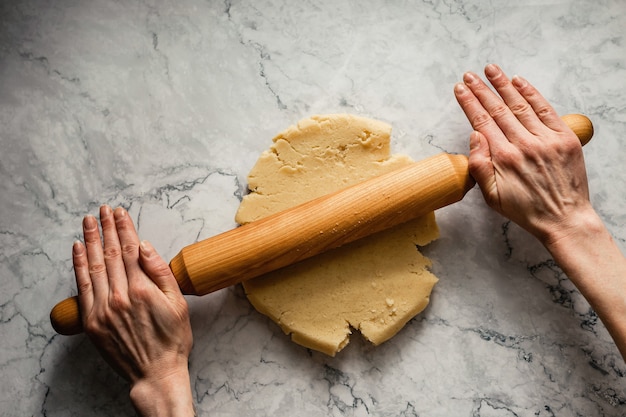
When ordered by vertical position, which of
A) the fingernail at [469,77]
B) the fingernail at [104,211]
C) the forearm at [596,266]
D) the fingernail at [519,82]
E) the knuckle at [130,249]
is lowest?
the forearm at [596,266]

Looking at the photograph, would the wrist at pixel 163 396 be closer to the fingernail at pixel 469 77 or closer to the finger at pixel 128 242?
the finger at pixel 128 242

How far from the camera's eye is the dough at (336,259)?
174cm

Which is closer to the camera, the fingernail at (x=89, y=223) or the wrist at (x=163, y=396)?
the wrist at (x=163, y=396)

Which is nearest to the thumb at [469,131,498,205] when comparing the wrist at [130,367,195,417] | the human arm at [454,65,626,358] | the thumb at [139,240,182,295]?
the human arm at [454,65,626,358]

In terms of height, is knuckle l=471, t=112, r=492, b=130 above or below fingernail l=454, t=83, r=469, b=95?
below

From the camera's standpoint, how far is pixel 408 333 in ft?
6.01

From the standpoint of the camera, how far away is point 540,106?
1.70 m

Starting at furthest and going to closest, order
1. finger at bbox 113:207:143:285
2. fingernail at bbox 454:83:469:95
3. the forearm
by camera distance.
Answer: fingernail at bbox 454:83:469:95
finger at bbox 113:207:143:285
the forearm

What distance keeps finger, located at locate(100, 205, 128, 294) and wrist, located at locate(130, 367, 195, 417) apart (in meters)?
0.30

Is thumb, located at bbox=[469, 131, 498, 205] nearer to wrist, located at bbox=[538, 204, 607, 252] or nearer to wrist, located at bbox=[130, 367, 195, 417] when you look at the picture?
wrist, located at bbox=[538, 204, 607, 252]

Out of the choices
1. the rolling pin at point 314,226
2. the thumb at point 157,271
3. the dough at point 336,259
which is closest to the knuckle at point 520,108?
the rolling pin at point 314,226

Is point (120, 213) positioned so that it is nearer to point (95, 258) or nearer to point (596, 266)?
point (95, 258)

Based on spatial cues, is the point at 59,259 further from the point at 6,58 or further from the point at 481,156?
the point at 481,156

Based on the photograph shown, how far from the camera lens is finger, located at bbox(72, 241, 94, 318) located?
1655 millimetres
